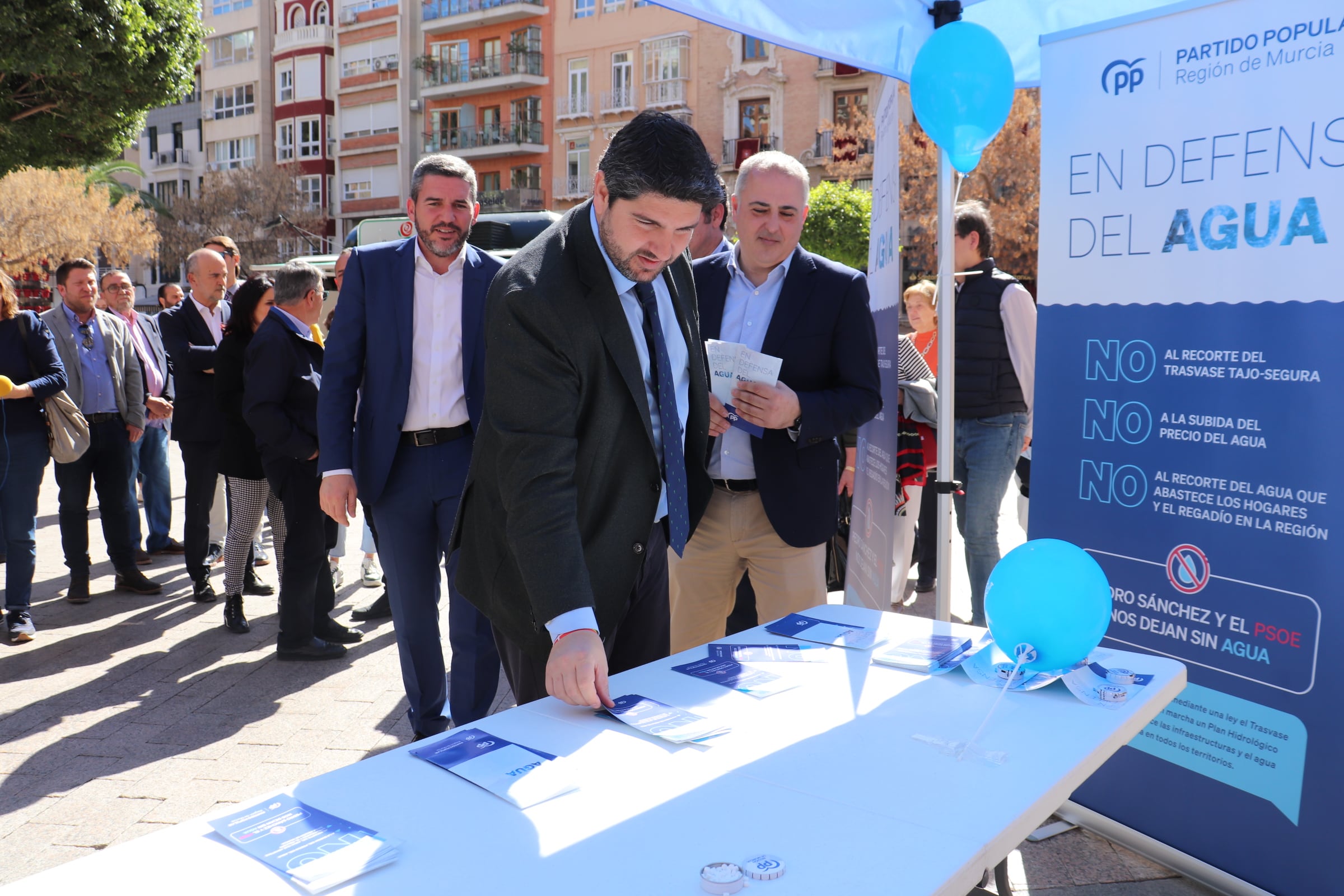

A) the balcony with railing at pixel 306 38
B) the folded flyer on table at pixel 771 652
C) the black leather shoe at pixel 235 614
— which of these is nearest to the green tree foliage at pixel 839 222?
the black leather shoe at pixel 235 614

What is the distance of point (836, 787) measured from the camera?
4.72 feet

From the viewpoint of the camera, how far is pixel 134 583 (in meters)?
5.95

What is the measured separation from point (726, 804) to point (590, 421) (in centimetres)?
83

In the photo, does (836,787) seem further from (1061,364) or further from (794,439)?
(1061,364)

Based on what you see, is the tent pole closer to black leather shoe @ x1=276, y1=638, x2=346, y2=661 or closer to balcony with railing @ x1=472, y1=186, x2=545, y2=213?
black leather shoe @ x1=276, y1=638, x2=346, y2=661

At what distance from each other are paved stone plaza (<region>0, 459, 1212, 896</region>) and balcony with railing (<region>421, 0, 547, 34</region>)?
3325cm

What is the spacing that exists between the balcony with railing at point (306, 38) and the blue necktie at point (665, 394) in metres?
44.8

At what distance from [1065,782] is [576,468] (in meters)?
1.01

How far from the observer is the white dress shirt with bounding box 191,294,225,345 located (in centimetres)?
591

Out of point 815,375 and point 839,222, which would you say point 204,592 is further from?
point 839,222

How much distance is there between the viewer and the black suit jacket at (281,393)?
4512 millimetres

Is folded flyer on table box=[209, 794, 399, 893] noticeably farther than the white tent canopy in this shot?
No

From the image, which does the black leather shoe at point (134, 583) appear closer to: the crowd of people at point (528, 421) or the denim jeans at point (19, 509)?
the crowd of people at point (528, 421)

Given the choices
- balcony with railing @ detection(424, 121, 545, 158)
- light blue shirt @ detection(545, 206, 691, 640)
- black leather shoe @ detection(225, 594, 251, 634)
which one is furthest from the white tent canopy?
balcony with railing @ detection(424, 121, 545, 158)
